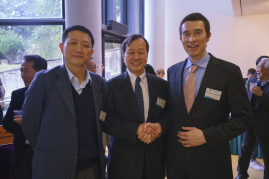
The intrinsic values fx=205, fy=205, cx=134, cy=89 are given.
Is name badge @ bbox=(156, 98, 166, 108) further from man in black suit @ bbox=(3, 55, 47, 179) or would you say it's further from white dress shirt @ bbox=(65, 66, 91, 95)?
man in black suit @ bbox=(3, 55, 47, 179)

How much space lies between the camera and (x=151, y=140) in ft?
5.88

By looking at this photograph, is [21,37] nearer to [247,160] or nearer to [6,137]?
[6,137]

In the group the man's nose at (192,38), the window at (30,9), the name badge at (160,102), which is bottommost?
the name badge at (160,102)

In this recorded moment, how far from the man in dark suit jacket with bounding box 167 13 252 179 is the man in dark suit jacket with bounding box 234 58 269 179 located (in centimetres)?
193

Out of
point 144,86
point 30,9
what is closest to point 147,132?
point 144,86

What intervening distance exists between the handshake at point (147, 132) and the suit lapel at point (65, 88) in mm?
572

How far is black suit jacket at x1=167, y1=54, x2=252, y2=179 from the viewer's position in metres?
1.60

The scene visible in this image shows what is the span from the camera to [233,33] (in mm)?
8805

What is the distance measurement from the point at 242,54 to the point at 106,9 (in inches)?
235

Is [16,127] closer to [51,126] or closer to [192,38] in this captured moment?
[51,126]

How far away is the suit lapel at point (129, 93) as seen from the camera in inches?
73.0

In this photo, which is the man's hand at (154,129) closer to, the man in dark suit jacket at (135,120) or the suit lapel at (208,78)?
the man in dark suit jacket at (135,120)

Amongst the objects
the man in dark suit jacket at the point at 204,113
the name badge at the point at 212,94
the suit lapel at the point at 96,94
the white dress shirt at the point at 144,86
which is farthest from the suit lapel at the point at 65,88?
the name badge at the point at 212,94

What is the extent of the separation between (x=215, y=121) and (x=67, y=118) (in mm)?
1173
